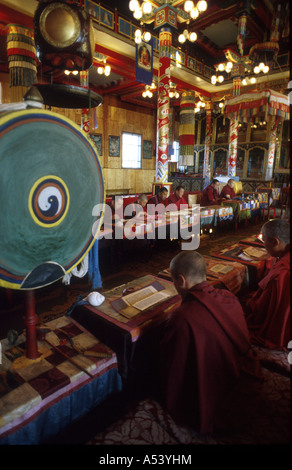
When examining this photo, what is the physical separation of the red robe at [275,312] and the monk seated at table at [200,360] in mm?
619

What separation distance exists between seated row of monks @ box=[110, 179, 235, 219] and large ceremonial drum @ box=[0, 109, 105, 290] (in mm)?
3465

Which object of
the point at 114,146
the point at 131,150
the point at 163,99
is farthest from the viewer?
the point at 131,150

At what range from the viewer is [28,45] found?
19.4 ft

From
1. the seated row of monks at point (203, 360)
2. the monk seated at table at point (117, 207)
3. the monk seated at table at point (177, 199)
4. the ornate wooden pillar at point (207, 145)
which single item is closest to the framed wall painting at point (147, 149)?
the ornate wooden pillar at point (207, 145)

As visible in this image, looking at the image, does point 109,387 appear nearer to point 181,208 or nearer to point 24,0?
point 181,208

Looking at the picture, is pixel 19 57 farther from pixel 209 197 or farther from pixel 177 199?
pixel 209 197

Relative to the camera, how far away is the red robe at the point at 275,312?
2012 mm

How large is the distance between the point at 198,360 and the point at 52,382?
0.81 m

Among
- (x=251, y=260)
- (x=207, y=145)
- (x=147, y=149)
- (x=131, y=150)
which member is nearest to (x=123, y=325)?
(x=251, y=260)

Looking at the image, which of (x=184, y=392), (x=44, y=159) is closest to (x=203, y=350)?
(x=184, y=392)

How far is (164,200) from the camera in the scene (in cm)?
674

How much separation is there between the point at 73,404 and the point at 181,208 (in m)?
5.51

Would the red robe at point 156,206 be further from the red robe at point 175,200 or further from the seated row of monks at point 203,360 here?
the seated row of monks at point 203,360

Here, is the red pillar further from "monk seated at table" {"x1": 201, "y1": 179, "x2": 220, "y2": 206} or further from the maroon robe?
the maroon robe
